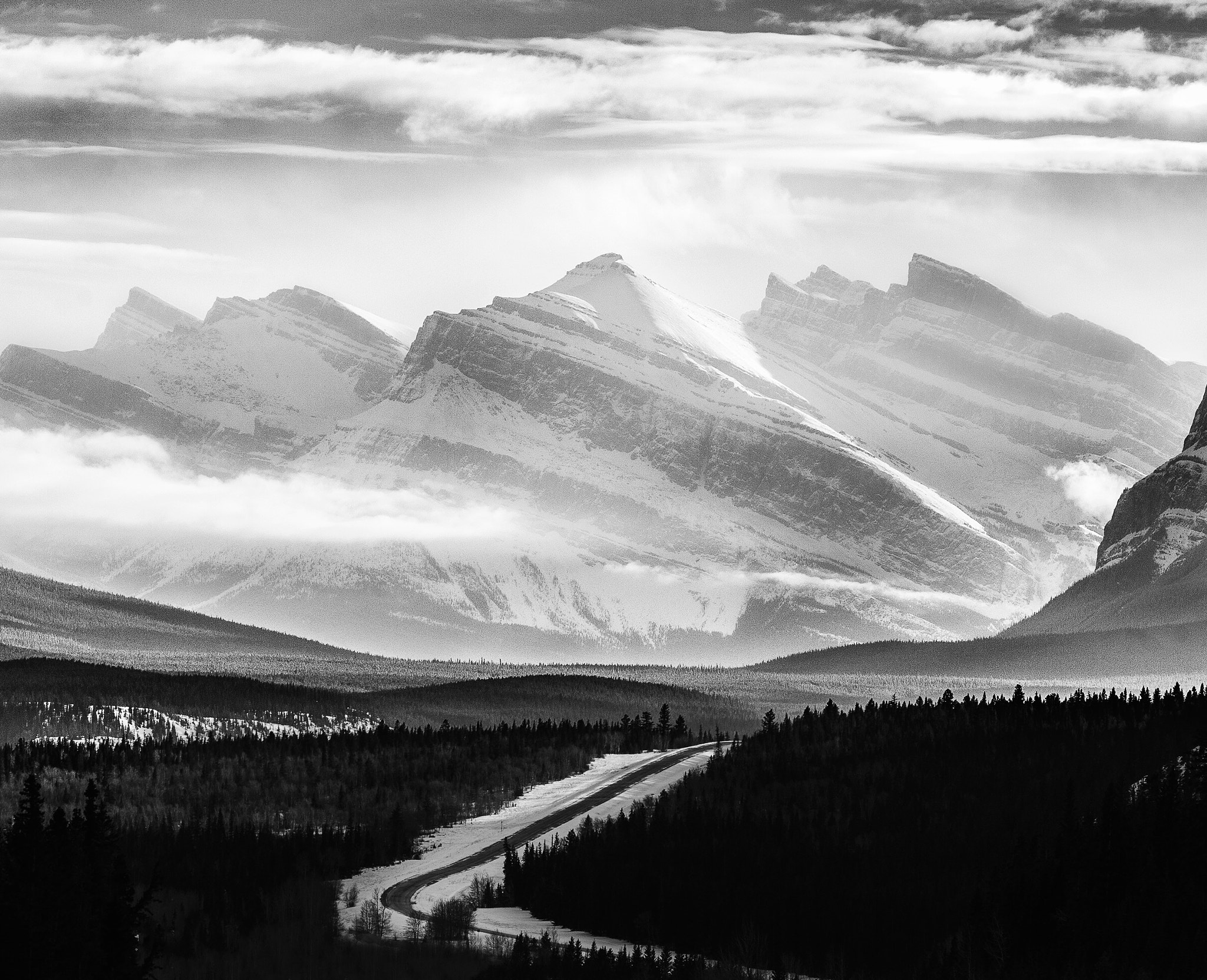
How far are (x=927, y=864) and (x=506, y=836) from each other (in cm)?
2027

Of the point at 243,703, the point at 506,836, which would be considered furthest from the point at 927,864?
the point at 243,703

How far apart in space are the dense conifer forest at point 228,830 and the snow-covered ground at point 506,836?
1.22m

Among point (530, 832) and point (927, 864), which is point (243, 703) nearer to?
point (530, 832)

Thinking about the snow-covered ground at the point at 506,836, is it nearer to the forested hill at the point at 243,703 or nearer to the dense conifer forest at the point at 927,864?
the dense conifer forest at the point at 927,864

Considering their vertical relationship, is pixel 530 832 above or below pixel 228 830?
above

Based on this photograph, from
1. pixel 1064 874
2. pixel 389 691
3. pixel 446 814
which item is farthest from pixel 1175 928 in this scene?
pixel 389 691

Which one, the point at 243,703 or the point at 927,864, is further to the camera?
the point at 243,703

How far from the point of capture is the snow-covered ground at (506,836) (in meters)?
62.9

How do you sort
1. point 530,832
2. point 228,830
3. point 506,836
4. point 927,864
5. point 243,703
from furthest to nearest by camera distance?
1. point 243,703
2. point 228,830
3. point 506,836
4. point 530,832
5. point 927,864

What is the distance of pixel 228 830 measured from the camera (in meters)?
83.1

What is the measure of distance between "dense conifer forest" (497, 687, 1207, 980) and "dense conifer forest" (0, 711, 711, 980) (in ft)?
28.8

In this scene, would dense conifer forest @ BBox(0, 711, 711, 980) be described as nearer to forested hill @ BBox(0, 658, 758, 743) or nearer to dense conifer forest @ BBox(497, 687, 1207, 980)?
dense conifer forest @ BBox(497, 687, 1207, 980)

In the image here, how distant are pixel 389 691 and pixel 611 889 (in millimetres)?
126288

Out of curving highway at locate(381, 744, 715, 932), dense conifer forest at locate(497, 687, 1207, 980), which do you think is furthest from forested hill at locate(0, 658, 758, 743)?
dense conifer forest at locate(497, 687, 1207, 980)
